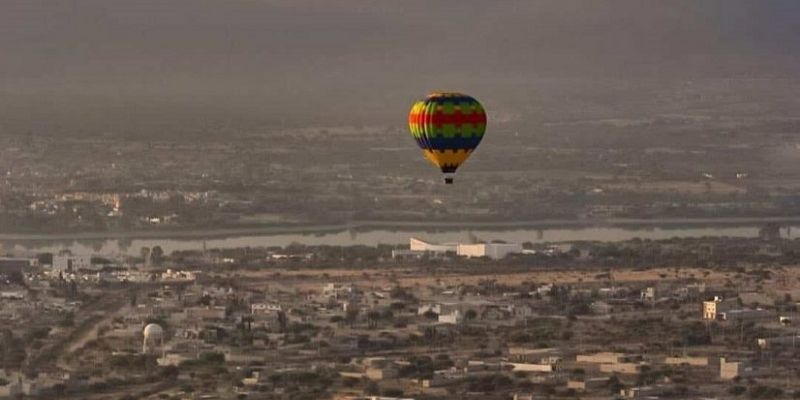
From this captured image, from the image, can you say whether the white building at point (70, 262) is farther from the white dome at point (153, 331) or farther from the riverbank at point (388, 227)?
the white dome at point (153, 331)

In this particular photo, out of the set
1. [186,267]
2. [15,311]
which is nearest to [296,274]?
[186,267]

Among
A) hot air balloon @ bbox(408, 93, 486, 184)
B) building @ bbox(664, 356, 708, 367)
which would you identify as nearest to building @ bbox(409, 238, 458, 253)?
building @ bbox(664, 356, 708, 367)

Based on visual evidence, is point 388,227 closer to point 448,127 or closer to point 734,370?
point 734,370

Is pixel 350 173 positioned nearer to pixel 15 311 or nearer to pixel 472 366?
pixel 15 311

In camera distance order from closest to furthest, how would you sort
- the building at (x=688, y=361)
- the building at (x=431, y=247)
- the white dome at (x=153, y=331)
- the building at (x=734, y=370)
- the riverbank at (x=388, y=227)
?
the building at (x=734, y=370) < the building at (x=688, y=361) < the white dome at (x=153, y=331) < the building at (x=431, y=247) < the riverbank at (x=388, y=227)

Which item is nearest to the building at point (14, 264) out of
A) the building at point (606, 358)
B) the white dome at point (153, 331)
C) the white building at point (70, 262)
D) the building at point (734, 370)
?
the white building at point (70, 262)

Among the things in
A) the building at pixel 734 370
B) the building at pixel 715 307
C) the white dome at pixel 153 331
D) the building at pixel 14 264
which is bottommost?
the building at pixel 734 370

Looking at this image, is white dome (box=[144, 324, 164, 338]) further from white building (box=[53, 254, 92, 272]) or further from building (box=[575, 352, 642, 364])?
white building (box=[53, 254, 92, 272])
